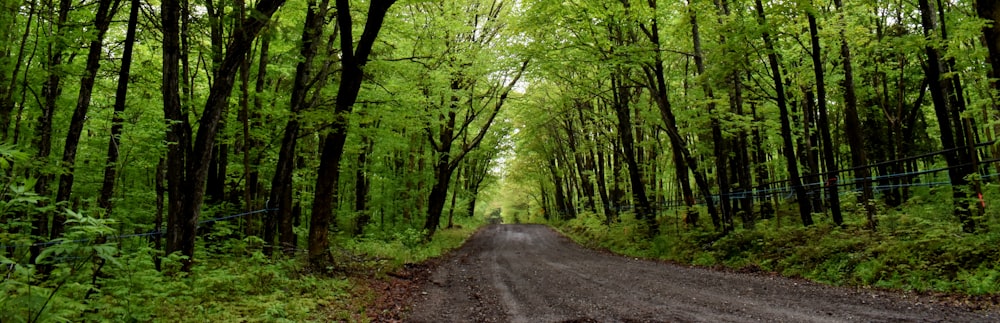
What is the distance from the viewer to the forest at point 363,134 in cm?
633

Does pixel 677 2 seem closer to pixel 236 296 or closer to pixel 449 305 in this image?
pixel 449 305

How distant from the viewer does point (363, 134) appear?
10914 millimetres

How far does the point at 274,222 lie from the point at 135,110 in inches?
196

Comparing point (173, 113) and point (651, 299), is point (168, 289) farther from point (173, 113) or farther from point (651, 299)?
point (651, 299)

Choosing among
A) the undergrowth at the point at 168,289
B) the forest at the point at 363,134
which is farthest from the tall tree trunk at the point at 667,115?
the undergrowth at the point at 168,289

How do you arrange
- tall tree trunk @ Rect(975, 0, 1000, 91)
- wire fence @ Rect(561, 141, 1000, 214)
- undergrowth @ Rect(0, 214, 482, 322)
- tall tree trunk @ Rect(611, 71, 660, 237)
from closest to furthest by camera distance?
1. undergrowth @ Rect(0, 214, 482, 322)
2. tall tree trunk @ Rect(975, 0, 1000, 91)
3. wire fence @ Rect(561, 141, 1000, 214)
4. tall tree trunk @ Rect(611, 71, 660, 237)

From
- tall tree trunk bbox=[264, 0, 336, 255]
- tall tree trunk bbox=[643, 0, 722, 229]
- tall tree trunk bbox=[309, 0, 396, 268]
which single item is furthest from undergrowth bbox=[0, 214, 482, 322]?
tall tree trunk bbox=[643, 0, 722, 229]

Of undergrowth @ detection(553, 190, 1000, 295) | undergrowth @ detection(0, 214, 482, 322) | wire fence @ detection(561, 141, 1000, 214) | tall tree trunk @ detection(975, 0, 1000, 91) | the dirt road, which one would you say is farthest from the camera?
wire fence @ detection(561, 141, 1000, 214)

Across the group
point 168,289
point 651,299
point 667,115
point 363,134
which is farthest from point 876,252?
point 168,289

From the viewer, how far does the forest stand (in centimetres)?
633

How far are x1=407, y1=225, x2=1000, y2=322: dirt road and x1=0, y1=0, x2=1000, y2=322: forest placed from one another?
4.09 feet

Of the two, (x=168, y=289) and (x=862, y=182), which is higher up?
(x=862, y=182)

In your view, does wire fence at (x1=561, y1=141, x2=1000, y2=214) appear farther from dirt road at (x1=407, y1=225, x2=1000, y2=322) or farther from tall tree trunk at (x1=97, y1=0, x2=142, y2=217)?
tall tree trunk at (x1=97, y1=0, x2=142, y2=217)

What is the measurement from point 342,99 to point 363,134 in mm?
2556
